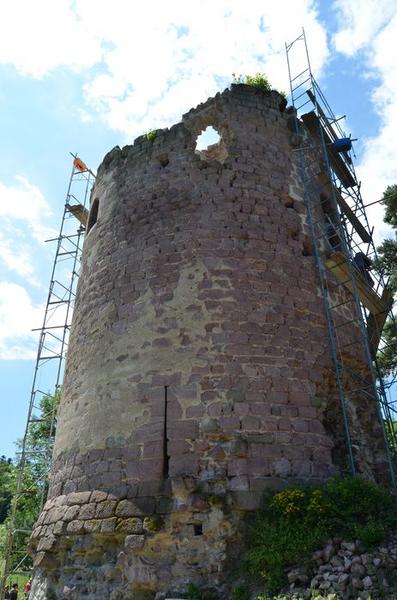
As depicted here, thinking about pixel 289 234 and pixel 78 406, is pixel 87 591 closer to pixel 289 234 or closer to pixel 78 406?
pixel 78 406

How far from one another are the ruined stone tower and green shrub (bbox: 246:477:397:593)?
34cm

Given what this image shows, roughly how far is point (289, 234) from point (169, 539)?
5054 mm

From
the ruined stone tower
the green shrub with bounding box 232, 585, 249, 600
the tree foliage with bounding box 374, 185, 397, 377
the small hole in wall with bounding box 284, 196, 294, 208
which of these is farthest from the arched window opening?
the green shrub with bounding box 232, 585, 249, 600

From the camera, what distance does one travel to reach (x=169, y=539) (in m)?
6.27

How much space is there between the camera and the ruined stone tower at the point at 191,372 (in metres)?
6.43

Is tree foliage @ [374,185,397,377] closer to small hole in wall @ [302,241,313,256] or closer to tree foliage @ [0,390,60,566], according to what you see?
small hole in wall @ [302,241,313,256]

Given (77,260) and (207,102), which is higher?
(77,260)

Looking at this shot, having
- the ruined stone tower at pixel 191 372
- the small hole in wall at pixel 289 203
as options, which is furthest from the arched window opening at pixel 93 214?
the small hole in wall at pixel 289 203

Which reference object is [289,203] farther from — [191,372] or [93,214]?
[93,214]

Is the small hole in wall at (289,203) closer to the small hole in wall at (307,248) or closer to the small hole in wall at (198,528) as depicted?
the small hole in wall at (307,248)

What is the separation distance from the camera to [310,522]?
582 cm

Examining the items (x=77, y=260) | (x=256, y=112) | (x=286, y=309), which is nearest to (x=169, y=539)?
(x=286, y=309)

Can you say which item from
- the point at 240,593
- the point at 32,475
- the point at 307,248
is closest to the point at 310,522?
the point at 240,593

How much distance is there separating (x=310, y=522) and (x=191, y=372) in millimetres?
Result: 2464
